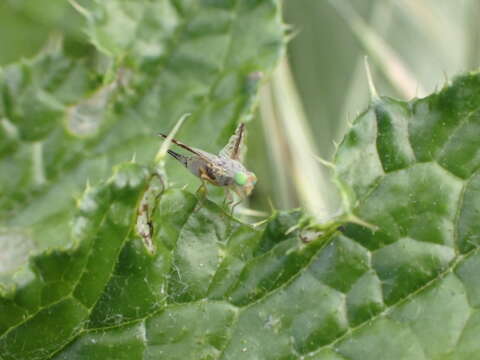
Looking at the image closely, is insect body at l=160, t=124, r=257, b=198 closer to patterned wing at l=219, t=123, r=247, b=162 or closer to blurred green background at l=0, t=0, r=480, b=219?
patterned wing at l=219, t=123, r=247, b=162

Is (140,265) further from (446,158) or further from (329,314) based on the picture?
(446,158)

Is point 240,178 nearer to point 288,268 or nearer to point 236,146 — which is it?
point 236,146

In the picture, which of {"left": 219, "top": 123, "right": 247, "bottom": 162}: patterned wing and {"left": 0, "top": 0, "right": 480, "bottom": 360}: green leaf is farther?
{"left": 219, "top": 123, "right": 247, "bottom": 162}: patterned wing

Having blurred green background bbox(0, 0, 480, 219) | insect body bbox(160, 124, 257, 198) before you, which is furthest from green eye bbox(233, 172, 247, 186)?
blurred green background bbox(0, 0, 480, 219)

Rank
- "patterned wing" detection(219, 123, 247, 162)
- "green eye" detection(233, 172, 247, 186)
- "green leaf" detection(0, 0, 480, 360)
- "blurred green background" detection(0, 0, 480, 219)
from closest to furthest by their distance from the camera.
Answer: "green leaf" detection(0, 0, 480, 360)
"green eye" detection(233, 172, 247, 186)
"patterned wing" detection(219, 123, 247, 162)
"blurred green background" detection(0, 0, 480, 219)

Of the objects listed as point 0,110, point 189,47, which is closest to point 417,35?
point 189,47

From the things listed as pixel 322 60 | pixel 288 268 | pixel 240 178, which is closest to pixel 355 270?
pixel 288 268
